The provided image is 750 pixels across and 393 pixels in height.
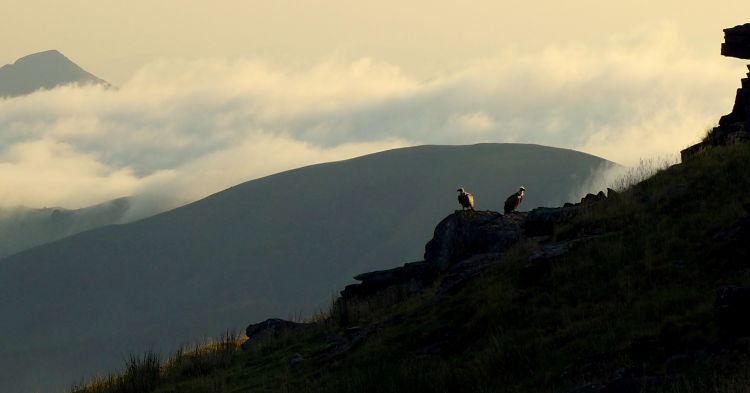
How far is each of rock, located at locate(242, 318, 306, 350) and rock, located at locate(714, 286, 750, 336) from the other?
21.3m

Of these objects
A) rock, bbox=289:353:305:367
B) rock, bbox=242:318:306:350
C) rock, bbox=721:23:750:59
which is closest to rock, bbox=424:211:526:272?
rock, bbox=242:318:306:350

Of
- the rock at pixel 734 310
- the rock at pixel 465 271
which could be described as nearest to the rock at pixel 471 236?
the rock at pixel 465 271

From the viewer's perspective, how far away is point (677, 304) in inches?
924

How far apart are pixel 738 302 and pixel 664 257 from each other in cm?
693

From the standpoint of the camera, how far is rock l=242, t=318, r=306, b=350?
4017cm

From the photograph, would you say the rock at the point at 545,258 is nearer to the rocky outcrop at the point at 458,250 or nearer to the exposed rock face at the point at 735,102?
the rocky outcrop at the point at 458,250

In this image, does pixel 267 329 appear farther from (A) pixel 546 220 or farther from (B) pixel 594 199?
(B) pixel 594 199

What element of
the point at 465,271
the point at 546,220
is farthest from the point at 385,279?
the point at 465,271

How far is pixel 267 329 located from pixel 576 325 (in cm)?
1911

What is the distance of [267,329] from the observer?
136 ft

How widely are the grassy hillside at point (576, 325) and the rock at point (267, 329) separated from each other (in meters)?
2.67

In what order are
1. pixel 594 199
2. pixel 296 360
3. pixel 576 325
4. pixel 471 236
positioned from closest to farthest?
pixel 576 325
pixel 296 360
pixel 594 199
pixel 471 236

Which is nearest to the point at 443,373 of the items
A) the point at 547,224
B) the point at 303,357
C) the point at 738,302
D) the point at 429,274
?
the point at 738,302

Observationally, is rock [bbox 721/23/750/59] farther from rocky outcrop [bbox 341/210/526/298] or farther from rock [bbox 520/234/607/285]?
rock [bbox 520/234/607/285]
